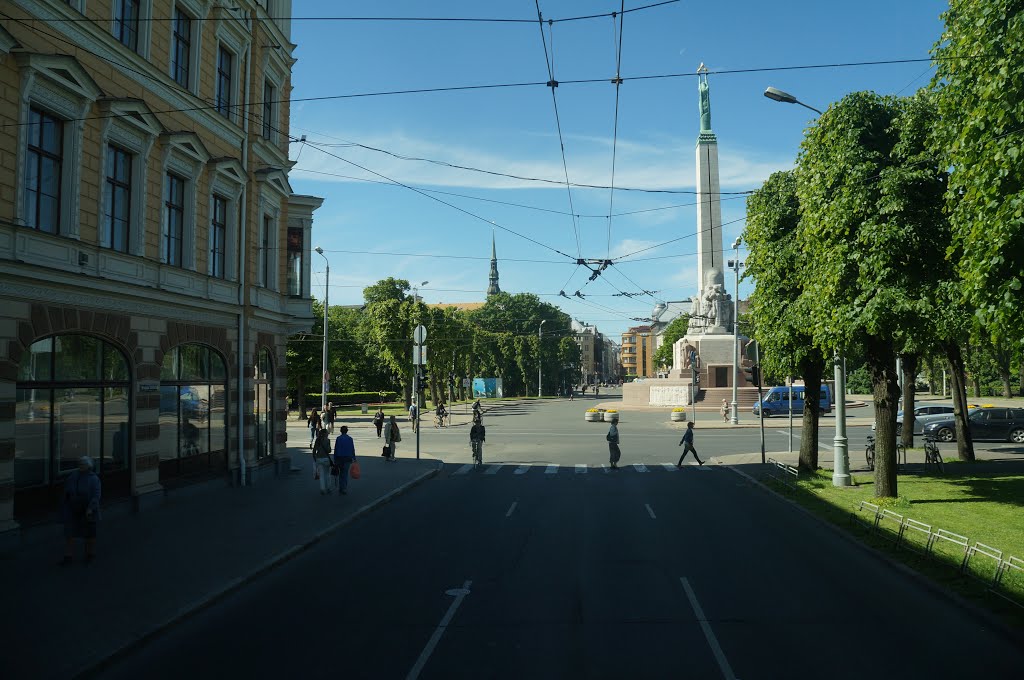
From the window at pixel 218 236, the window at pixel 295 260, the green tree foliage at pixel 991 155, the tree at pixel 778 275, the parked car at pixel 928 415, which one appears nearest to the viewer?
the green tree foliage at pixel 991 155

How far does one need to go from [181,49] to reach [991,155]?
16650 millimetres

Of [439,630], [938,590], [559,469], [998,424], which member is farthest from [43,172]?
[998,424]

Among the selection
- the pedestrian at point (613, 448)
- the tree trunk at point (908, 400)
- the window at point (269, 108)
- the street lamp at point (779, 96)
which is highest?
the window at point (269, 108)

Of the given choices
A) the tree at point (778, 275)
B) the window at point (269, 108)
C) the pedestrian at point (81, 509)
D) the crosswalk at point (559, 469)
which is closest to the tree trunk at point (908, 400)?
the tree at point (778, 275)

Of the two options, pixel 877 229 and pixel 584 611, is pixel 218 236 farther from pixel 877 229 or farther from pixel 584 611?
pixel 877 229

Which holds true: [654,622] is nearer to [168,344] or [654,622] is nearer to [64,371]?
[64,371]

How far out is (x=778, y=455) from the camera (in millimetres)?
27797

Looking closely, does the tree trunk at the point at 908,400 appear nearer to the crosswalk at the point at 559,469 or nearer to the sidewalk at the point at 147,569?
the crosswalk at the point at 559,469

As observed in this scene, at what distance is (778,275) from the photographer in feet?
64.5

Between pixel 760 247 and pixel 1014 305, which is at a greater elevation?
pixel 760 247

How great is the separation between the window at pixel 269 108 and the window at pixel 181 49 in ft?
12.7

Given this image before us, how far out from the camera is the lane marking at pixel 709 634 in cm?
693

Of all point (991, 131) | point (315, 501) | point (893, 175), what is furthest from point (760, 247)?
point (315, 501)

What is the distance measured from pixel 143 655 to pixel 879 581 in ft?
30.8
